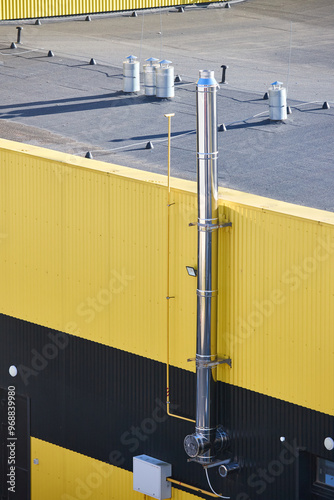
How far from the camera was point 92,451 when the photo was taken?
1650cm

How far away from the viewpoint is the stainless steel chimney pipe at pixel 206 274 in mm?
13594

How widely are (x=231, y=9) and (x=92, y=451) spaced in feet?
62.9

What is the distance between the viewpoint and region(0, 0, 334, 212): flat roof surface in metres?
17.9

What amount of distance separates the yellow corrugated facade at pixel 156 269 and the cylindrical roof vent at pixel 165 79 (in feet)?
18.9

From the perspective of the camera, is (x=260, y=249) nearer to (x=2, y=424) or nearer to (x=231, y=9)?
(x=2, y=424)

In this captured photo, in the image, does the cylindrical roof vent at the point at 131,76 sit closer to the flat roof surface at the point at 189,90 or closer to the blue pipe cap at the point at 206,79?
the flat roof surface at the point at 189,90

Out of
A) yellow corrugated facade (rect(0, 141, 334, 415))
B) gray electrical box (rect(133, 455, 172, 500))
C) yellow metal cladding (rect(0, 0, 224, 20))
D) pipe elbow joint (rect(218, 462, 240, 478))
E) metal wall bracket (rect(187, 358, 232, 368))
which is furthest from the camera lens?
yellow metal cladding (rect(0, 0, 224, 20))

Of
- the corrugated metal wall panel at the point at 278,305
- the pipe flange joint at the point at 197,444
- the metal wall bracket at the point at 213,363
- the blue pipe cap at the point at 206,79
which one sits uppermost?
the blue pipe cap at the point at 206,79

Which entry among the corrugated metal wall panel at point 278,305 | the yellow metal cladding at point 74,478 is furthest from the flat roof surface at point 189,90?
the yellow metal cladding at point 74,478

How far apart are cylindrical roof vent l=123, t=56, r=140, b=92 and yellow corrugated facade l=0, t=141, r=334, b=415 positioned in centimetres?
614

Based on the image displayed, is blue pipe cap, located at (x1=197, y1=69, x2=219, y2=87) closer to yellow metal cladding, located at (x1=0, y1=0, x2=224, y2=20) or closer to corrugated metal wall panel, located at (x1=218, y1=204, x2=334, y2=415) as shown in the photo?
corrugated metal wall panel, located at (x1=218, y1=204, x2=334, y2=415)

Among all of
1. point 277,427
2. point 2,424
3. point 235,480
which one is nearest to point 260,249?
point 277,427

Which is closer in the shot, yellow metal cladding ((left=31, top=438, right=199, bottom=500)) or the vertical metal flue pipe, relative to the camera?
the vertical metal flue pipe

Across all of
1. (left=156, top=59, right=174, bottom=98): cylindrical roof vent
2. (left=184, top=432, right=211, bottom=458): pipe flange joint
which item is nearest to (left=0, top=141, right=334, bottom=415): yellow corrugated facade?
(left=184, top=432, right=211, bottom=458): pipe flange joint
